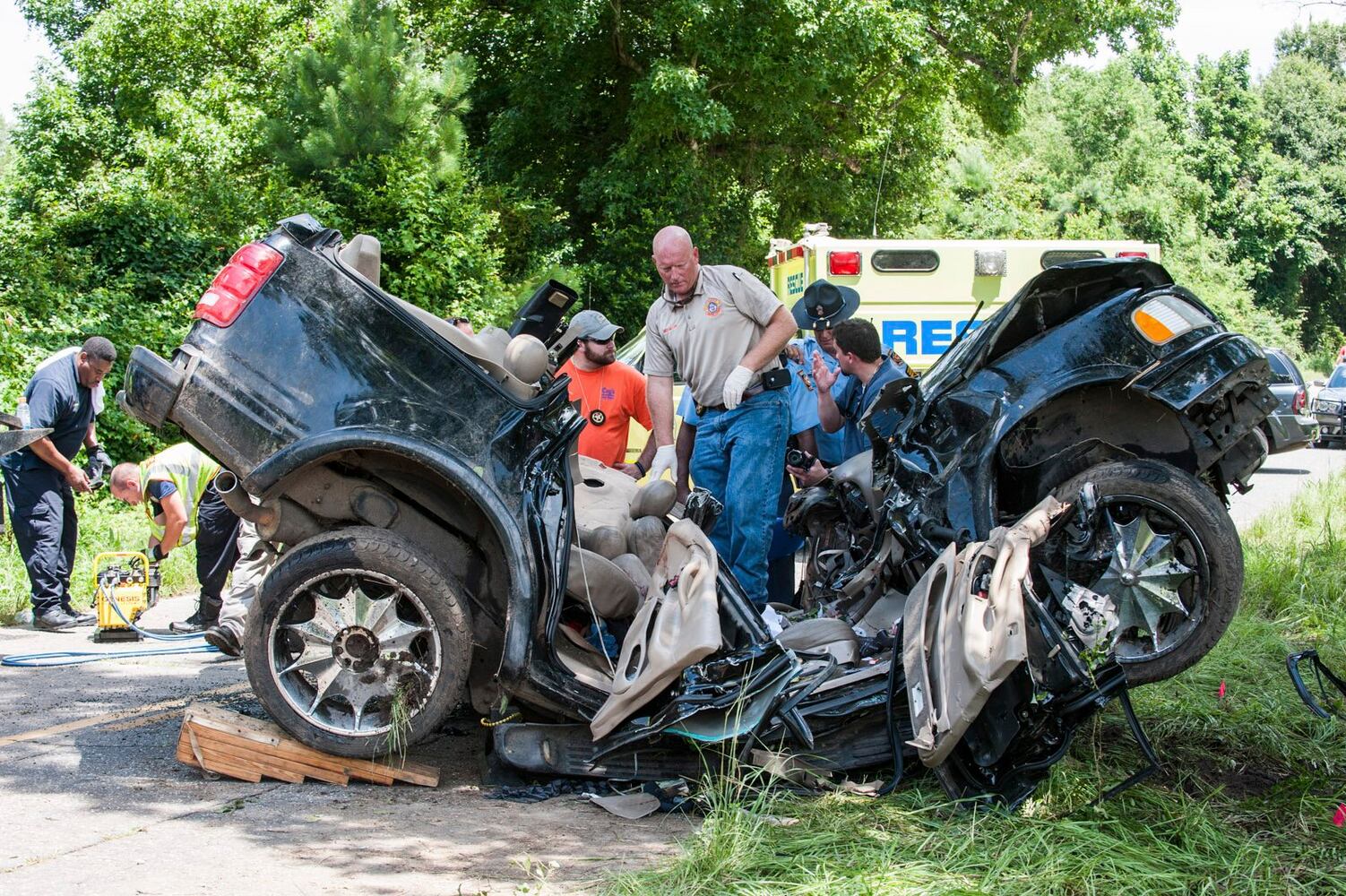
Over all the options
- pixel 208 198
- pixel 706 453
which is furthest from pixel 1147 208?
pixel 706 453

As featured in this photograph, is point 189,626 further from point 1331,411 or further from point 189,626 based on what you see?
point 1331,411

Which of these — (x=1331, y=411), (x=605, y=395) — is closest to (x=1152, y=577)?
(x=605, y=395)

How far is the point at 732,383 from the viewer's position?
6113 mm

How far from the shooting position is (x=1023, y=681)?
3.86m

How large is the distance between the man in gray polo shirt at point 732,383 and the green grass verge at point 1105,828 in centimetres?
184

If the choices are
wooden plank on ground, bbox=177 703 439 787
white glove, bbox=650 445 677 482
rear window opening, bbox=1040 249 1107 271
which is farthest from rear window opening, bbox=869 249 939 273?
wooden plank on ground, bbox=177 703 439 787

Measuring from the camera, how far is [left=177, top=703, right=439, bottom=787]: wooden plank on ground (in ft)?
14.8

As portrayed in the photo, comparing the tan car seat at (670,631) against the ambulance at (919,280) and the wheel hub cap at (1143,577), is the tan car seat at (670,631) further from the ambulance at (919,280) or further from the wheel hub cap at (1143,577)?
the ambulance at (919,280)

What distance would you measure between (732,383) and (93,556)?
6.73 m

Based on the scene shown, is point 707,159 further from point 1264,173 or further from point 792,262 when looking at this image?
point 1264,173

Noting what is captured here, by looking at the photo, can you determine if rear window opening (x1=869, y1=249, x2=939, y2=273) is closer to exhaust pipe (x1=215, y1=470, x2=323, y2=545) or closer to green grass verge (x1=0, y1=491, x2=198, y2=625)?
green grass verge (x1=0, y1=491, x2=198, y2=625)

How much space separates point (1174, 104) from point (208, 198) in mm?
39916

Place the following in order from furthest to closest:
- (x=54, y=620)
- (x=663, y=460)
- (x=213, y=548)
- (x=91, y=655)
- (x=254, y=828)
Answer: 1. (x=54, y=620)
2. (x=213, y=548)
3. (x=91, y=655)
4. (x=663, y=460)
5. (x=254, y=828)

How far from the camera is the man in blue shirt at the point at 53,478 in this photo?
8.60m
